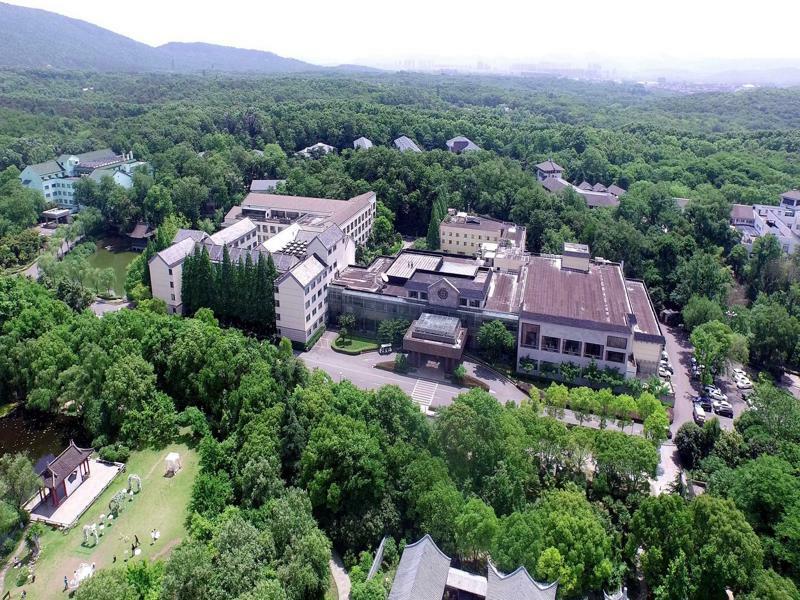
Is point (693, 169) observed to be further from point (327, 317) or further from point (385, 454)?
point (385, 454)

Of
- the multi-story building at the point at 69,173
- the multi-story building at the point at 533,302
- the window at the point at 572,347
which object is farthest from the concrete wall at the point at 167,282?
the multi-story building at the point at 69,173

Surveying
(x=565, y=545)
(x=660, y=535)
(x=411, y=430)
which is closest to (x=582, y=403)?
(x=660, y=535)

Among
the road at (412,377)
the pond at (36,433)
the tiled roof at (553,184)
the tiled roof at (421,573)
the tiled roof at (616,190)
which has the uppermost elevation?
the tiled roof at (553,184)

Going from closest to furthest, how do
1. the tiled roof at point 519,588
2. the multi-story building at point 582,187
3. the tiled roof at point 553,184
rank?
1. the tiled roof at point 519,588
2. the multi-story building at point 582,187
3. the tiled roof at point 553,184

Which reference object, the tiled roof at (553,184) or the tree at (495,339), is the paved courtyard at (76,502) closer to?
the tree at (495,339)

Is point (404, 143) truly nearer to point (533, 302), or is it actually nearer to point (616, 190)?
point (616, 190)

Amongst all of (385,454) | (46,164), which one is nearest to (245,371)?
(385,454)
